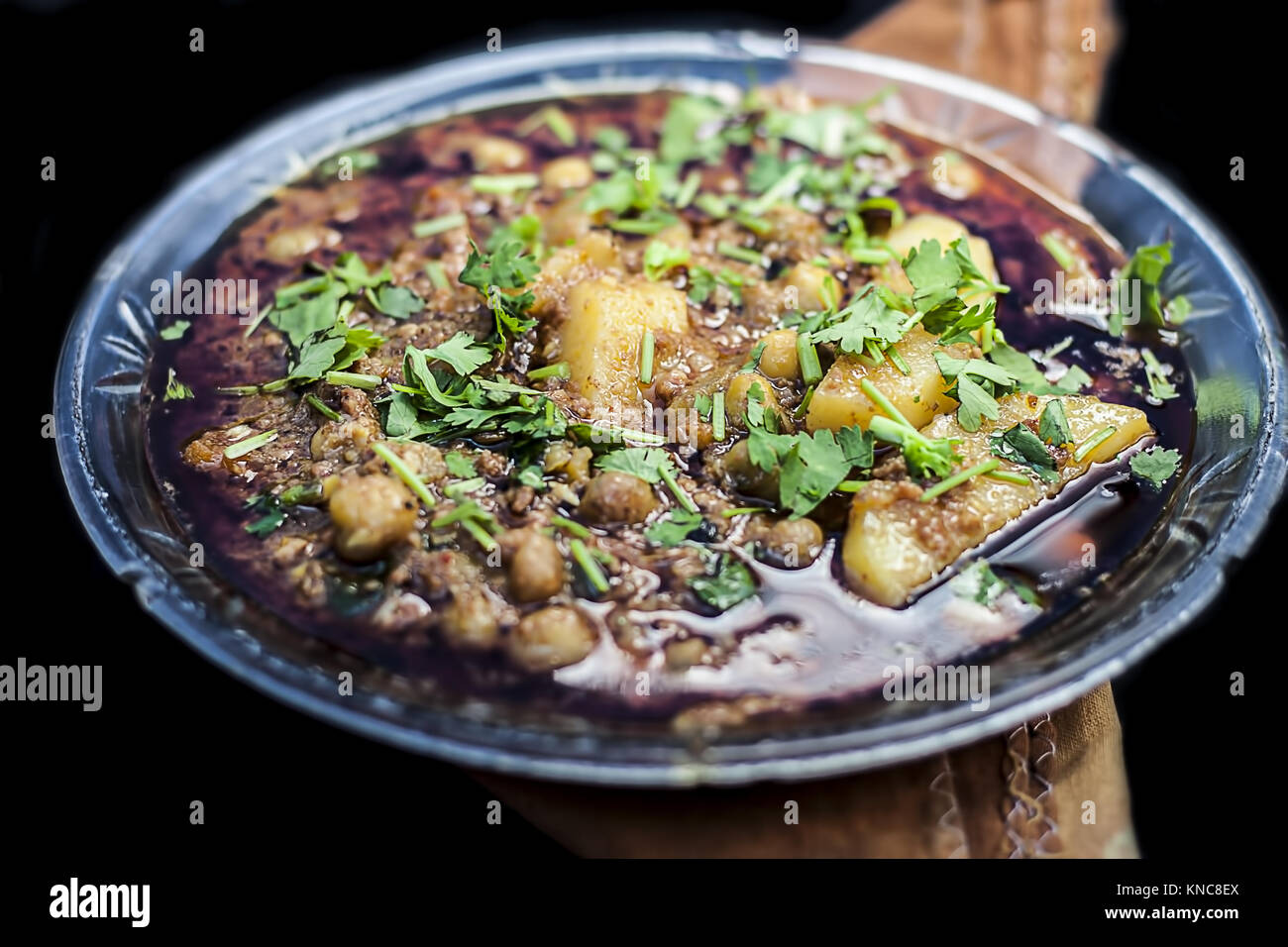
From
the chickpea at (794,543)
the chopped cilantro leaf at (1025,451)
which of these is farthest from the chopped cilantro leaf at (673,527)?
the chopped cilantro leaf at (1025,451)

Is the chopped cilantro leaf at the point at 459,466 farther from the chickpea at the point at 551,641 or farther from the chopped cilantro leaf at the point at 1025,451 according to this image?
the chopped cilantro leaf at the point at 1025,451

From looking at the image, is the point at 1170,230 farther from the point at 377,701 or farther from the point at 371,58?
the point at 371,58

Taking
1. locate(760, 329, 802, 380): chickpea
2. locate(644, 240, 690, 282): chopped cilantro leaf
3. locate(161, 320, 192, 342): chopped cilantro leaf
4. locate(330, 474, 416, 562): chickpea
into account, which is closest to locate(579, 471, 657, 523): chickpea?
locate(330, 474, 416, 562): chickpea

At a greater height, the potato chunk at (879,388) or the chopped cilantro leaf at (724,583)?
the potato chunk at (879,388)

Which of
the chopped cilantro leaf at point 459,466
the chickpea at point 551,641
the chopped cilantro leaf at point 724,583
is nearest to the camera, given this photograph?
the chickpea at point 551,641

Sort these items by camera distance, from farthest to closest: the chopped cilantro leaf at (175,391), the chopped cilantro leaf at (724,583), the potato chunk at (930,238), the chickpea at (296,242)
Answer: the chickpea at (296,242) → the potato chunk at (930,238) → the chopped cilantro leaf at (175,391) → the chopped cilantro leaf at (724,583)

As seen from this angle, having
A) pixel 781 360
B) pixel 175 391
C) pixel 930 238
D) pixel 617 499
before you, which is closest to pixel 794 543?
pixel 617 499
